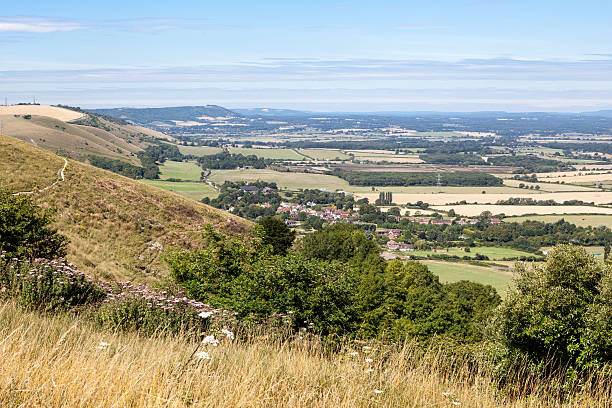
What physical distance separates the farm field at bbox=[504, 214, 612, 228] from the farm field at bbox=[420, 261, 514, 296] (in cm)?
4294

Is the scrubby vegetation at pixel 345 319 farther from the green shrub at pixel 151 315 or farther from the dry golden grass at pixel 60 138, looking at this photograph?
the dry golden grass at pixel 60 138

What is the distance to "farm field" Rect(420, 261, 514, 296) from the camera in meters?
61.4

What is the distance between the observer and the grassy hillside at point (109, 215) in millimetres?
33406

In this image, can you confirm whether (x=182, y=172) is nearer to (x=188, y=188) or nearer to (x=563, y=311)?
(x=188, y=188)

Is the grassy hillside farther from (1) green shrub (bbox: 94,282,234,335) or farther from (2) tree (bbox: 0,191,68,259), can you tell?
(1) green shrub (bbox: 94,282,234,335)

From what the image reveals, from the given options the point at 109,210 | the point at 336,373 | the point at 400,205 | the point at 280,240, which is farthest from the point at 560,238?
the point at 336,373

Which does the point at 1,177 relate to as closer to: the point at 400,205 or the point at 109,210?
the point at 109,210

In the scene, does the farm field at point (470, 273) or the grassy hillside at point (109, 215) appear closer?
the grassy hillside at point (109, 215)

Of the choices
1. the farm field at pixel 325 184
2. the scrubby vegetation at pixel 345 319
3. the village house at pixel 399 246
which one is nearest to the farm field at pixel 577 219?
the village house at pixel 399 246

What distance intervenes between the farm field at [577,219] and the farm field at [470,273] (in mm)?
42938

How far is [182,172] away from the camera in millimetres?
164000

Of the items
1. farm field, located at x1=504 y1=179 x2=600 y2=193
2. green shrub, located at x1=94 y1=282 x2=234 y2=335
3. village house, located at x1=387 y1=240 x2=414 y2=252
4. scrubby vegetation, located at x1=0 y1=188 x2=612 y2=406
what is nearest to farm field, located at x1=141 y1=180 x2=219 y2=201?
village house, located at x1=387 y1=240 x2=414 y2=252

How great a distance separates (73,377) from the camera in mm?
4461

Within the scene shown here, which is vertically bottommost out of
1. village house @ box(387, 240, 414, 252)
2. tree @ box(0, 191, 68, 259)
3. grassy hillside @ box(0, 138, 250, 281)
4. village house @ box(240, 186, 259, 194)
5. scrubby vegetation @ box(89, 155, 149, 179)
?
village house @ box(387, 240, 414, 252)
